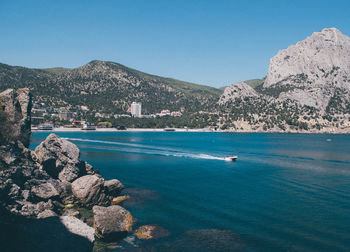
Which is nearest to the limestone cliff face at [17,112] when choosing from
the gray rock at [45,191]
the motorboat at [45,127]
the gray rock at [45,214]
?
the gray rock at [45,191]

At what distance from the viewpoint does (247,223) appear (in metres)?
27.1

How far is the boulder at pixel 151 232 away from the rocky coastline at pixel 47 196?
999mm

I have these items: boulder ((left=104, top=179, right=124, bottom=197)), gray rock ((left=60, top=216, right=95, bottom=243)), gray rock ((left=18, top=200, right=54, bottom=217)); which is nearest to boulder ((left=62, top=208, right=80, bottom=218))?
gray rock ((left=18, top=200, right=54, bottom=217))

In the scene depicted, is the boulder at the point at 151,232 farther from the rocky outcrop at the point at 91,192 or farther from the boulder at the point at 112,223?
the rocky outcrop at the point at 91,192

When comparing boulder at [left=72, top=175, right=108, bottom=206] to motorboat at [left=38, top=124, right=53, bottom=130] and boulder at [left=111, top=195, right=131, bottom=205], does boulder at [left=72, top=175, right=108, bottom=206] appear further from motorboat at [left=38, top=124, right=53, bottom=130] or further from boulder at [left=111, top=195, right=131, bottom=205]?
motorboat at [left=38, top=124, right=53, bottom=130]

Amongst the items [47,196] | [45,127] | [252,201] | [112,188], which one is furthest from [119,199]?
[45,127]

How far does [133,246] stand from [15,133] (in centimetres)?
1920

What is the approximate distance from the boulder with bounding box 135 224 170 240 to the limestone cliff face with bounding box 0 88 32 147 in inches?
649

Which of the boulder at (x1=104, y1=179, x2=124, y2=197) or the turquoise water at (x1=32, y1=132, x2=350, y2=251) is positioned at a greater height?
the boulder at (x1=104, y1=179, x2=124, y2=197)

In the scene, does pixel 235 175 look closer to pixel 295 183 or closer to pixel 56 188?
pixel 295 183

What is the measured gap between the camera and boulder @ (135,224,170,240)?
925 inches

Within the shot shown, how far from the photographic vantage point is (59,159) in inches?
1430

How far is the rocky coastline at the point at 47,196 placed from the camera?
67.1 feet

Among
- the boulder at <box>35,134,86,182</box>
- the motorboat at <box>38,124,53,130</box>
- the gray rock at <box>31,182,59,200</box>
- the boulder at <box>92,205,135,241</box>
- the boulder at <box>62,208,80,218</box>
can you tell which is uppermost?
the boulder at <box>35,134,86,182</box>
